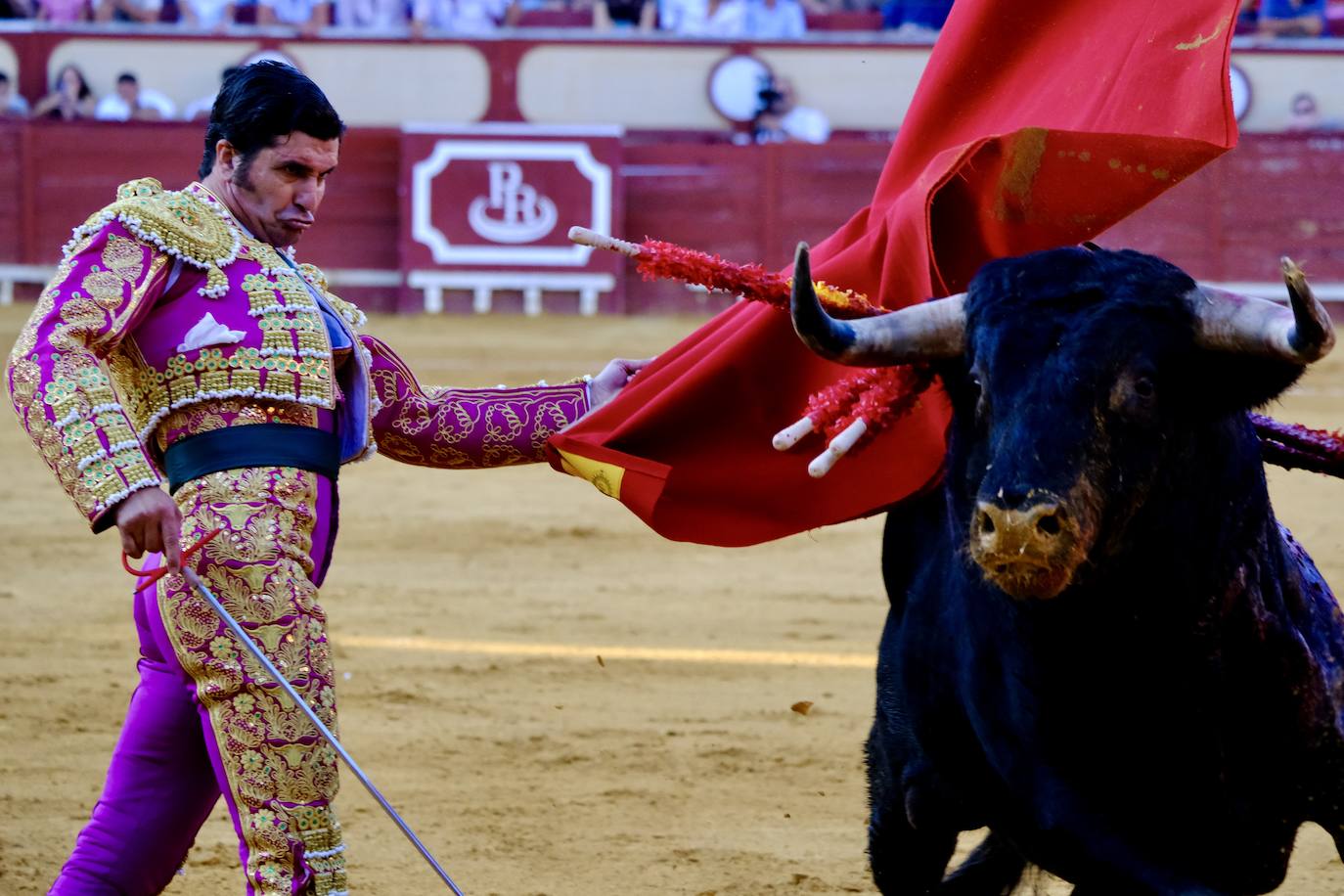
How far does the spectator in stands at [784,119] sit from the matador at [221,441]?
10096mm

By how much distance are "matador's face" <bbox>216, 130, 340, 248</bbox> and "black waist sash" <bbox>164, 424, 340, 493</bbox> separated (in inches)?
11.6

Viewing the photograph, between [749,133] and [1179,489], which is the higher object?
[1179,489]

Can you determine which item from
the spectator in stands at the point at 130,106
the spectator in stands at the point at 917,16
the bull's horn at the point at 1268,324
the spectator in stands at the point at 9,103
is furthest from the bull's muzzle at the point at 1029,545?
the spectator in stands at the point at 9,103

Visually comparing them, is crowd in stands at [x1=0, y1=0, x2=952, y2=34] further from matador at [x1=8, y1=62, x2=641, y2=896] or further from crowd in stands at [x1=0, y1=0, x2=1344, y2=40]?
matador at [x1=8, y1=62, x2=641, y2=896]

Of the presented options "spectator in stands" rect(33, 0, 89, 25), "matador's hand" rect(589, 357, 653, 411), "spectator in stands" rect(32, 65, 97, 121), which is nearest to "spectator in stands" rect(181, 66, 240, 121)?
"spectator in stands" rect(32, 65, 97, 121)

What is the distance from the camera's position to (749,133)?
13.0m

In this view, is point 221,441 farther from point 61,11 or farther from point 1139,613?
point 61,11

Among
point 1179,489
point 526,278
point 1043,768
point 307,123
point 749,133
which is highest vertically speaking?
point 307,123

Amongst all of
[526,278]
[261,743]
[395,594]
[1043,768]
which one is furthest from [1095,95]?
[526,278]

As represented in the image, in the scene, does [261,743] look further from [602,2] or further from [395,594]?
[602,2]

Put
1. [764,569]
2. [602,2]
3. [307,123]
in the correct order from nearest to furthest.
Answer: [307,123] < [764,569] < [602,2]

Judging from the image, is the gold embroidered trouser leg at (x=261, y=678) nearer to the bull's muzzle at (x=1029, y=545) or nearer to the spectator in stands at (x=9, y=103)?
the bull's muzzle at (x=1029, y=545)

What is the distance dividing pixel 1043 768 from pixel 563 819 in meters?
1.66

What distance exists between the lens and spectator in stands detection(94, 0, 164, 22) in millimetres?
13024
